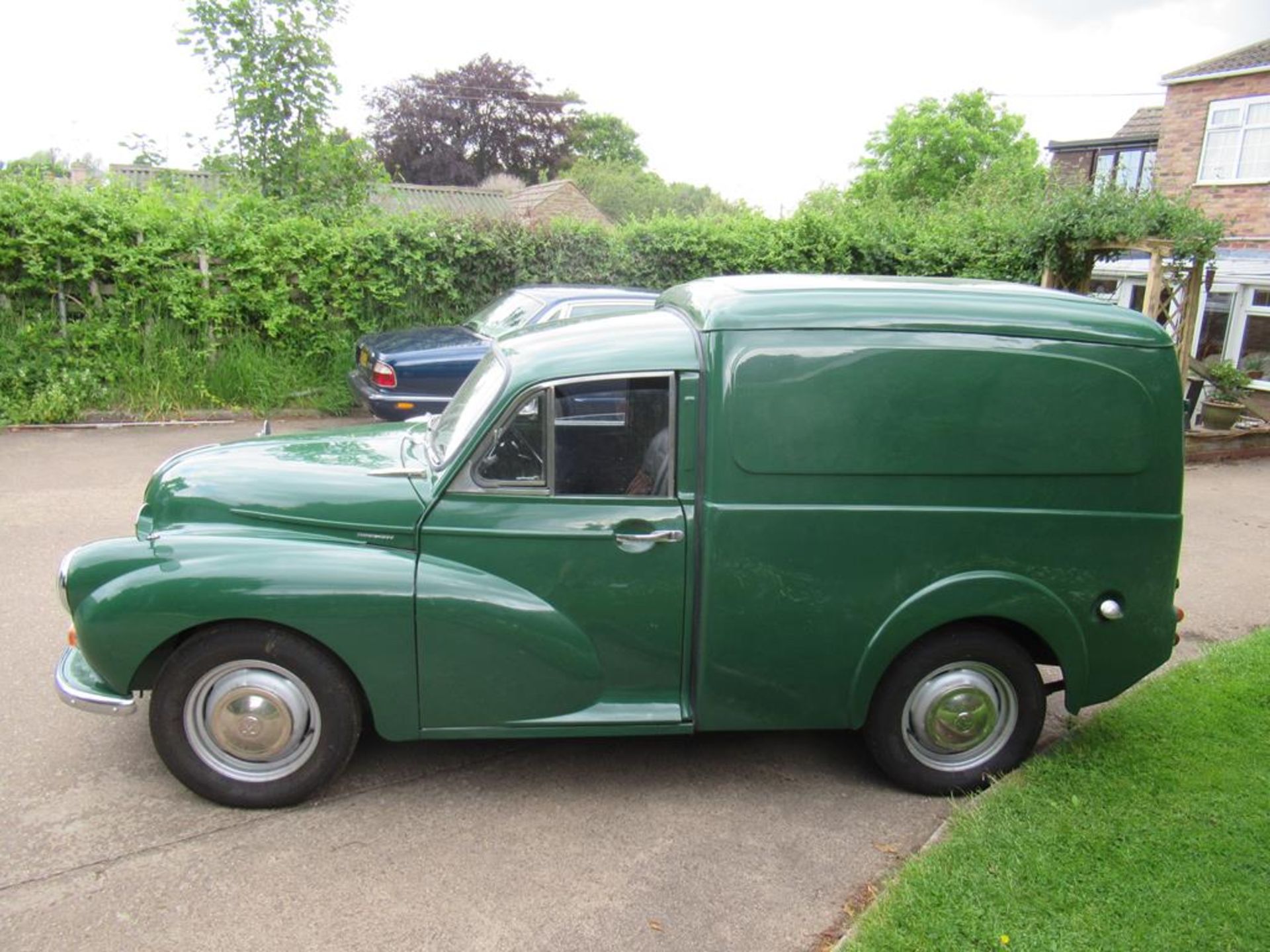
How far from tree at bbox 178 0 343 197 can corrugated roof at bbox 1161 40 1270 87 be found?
56.8 feet

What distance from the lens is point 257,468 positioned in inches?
152

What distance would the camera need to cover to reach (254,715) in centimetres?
350

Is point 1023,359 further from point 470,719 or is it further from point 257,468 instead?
point 257,468

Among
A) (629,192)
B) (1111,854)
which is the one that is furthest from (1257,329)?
(629,192)

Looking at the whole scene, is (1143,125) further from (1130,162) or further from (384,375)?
(384,375)

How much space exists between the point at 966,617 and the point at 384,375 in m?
6.84

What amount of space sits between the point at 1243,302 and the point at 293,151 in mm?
18170

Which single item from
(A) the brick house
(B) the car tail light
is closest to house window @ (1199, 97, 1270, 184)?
(A) the brick house

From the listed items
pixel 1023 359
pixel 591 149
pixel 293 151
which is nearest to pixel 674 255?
pixel 293 151

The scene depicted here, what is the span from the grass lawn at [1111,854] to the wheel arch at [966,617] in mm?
560

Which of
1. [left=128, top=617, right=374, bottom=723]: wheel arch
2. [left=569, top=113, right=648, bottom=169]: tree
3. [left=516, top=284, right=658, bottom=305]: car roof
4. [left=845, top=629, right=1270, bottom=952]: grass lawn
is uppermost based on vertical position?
[left=569, top=113, right=648, bottom=169]: tree

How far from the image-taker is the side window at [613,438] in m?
3.64

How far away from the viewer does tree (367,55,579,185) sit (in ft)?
150

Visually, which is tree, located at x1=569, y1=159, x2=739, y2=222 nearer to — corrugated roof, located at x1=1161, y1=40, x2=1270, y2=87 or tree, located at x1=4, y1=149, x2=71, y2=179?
corrugated roof, located at x1=1161, y1=40, x2=1270, y2=87
